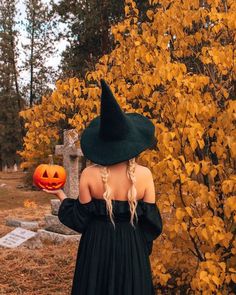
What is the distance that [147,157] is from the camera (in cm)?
371

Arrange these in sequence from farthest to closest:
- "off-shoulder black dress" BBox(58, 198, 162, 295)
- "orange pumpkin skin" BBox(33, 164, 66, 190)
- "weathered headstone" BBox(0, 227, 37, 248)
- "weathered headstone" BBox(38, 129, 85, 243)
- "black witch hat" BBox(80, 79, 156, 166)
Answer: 1. "weathered headstone" BBox(38, 129, 85, 243)
2. "weathered headstone" BBox(0, 227, 37, 248)
3. "orange pumpkin skin" BBox(33, 164, 66, 190)
4. "off-shoulder black dress" BBox(58, 198, 162, 295)
5. "black witch hat" BBox(80, 79, 156, 166)

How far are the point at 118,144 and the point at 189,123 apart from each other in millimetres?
664

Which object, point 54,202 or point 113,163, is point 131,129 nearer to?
point 113,163

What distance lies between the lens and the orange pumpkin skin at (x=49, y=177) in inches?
151

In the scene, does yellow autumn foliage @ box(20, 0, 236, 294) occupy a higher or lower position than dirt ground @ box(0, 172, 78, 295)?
higher

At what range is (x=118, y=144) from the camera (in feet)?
9.87

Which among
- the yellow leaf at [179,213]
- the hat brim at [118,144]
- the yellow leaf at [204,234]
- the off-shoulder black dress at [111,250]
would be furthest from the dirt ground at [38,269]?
the hat brim at [118,144]

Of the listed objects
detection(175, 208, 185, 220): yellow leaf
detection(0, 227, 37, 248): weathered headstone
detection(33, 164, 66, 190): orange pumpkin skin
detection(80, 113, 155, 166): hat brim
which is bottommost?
detection(0, 227, 37, 248): weathered headstone

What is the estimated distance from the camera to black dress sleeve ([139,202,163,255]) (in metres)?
3.20

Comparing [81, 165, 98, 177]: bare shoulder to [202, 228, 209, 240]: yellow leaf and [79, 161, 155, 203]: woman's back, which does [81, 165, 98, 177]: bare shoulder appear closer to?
[79, 161, 155, 203]: woman's back

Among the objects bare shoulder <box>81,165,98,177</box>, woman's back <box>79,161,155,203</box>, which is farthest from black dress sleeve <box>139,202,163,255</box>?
bare shoulder <box>81,165,98,177</box>

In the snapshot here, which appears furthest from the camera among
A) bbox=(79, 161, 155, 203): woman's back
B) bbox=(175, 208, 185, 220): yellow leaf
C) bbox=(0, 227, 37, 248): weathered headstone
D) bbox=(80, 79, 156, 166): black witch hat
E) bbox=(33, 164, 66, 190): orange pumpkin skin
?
bbox=(0, 227, 37, 248): weathered headstone

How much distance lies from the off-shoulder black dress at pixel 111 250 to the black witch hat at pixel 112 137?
14.0 inches

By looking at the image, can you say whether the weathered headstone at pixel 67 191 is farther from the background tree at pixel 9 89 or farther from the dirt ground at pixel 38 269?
the background tree at pixel 9 89
